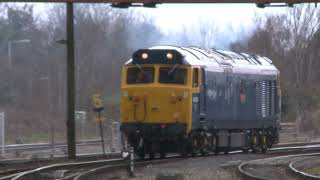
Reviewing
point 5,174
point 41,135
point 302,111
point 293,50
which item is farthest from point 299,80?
point 5,174

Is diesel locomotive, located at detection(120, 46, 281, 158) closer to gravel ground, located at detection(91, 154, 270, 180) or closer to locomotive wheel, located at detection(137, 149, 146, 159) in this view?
locomotive wheel, located at detection(137, 149, 146, 159)

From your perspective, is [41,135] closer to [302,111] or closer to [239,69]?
[302,111]

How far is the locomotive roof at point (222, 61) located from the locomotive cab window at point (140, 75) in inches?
17.5

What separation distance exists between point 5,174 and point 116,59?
49.3m

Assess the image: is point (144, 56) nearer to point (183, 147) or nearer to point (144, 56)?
point (144, 56)

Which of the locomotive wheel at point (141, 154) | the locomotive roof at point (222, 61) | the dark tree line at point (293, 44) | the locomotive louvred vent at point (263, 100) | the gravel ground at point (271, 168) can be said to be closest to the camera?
the gravel ground at point (271, 168)

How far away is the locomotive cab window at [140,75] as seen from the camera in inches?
997

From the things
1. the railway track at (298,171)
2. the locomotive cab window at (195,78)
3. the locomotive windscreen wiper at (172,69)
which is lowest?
the railway track at (298,171)

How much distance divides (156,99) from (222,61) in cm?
393

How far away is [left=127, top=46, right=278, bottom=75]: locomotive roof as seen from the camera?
2558cm

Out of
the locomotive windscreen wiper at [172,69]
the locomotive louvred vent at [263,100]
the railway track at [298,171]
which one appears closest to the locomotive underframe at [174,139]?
the locomotive windscreen wiper at [172,69]

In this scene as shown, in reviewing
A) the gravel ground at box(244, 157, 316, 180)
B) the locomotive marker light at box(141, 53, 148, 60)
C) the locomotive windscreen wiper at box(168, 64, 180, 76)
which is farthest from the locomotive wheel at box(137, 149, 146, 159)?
the gravel ground at box(244, 157, 316, 180)

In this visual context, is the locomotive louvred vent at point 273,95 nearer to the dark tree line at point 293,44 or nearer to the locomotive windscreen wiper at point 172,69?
the locomotive windscreen wiper at point 172,69

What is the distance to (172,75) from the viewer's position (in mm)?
25234
